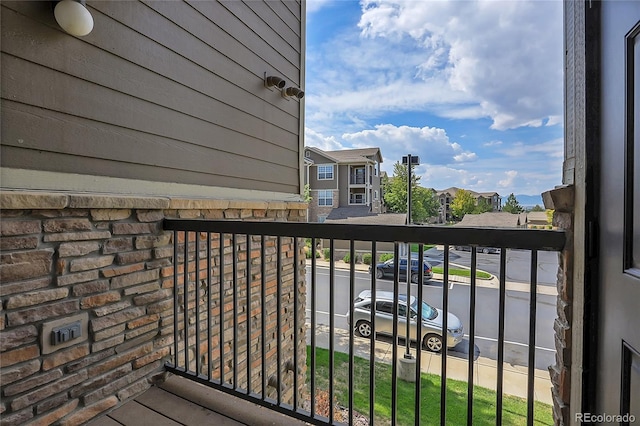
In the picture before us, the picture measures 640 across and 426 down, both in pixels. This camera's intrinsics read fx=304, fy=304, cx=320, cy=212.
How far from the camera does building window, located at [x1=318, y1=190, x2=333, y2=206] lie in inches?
703

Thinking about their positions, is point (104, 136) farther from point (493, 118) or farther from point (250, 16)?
point (493, 118)

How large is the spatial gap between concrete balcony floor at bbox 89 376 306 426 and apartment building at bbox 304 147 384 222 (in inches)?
614

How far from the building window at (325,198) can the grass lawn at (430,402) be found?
12618 millimetres

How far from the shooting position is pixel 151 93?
6.37 feet

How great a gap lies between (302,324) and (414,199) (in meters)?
9.06

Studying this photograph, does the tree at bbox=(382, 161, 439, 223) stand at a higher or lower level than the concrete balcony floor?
higher

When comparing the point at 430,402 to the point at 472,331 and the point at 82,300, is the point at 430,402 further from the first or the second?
the point at 82,300

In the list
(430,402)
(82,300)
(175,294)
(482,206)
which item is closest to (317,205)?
(482,206)

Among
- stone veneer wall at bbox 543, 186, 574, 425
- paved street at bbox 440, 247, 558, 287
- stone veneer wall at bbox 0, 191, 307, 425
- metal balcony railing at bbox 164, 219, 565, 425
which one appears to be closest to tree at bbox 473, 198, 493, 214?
paved street at bbox 440, 247, 558, 287

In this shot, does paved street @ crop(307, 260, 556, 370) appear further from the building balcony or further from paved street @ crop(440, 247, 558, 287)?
the building balcony

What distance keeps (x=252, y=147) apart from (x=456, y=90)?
11.9 m

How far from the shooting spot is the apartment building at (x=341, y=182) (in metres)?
17.5

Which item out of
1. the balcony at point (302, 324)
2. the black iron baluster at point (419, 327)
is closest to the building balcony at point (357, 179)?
the balcony at point (302, 324)

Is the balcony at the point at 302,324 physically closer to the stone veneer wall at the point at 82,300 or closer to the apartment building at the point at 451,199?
the stone veneer wall at the point at 82,300
